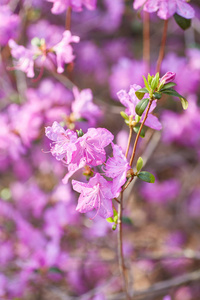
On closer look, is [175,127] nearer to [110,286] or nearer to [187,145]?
[187,145]

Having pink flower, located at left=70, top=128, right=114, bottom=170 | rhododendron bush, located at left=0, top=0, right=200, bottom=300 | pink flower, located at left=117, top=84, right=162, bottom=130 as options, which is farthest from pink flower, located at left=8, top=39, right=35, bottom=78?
pink flower, located at left=70, top=128, right=114, bottom=170

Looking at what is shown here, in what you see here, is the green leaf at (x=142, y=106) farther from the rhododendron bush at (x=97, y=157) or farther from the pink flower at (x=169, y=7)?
the pink flower at (x=169, y=7)

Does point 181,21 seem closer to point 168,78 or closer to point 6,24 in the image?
point 168,78

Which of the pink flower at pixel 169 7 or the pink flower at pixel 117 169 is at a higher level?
the pink flower at pixel 169 7

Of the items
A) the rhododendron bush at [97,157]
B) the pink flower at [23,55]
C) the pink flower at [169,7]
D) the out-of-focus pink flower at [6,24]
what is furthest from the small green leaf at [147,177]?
the out-of-focus pink flower at [6,24]

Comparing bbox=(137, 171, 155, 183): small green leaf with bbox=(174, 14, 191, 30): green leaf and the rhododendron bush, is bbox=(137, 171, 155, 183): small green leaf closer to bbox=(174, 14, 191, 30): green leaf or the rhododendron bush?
the rhododendron bush

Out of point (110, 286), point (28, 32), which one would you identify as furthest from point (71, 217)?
point (28, 32)

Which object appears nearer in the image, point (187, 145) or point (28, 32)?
point (187, 145)

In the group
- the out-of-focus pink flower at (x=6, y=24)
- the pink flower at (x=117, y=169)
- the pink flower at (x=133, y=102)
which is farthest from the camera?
the out-of-focus pink flower at (x=6, y=24)
